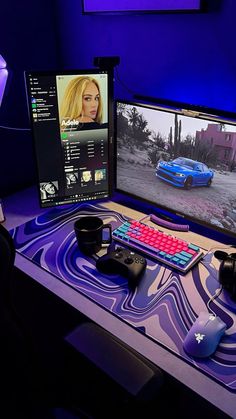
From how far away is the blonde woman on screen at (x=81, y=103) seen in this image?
1.34m

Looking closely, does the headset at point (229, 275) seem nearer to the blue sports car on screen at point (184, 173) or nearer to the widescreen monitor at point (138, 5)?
the blue sports car on screen at point (184, 173)

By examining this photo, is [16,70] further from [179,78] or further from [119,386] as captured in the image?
[119,386]

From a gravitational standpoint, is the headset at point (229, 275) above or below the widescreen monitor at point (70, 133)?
below

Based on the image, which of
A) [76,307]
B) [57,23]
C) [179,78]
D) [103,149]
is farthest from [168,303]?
[57,23]

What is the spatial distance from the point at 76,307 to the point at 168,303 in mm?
247

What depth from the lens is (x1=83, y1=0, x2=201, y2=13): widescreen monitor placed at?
1.21 metres

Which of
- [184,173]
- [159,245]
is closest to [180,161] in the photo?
[184,173]

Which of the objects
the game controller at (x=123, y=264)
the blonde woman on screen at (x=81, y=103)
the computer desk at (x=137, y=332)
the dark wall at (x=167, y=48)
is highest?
the dark wall at (x=167, y=48)

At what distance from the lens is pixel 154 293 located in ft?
3.60

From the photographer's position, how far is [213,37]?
4.03 ft

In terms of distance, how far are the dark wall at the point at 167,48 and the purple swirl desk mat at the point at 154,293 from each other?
53 centimetres

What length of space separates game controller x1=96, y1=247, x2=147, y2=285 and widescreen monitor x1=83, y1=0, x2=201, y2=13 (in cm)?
77

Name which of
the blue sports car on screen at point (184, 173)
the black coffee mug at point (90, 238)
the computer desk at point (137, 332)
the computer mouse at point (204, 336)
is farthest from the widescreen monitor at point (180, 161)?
the computer mouse at point (204, 336)

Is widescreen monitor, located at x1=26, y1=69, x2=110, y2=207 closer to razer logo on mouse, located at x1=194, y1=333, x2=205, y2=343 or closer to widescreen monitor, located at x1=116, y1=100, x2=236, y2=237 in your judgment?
widescreen monitor, located at x1=116, y1=100, x2=236, y2=237
